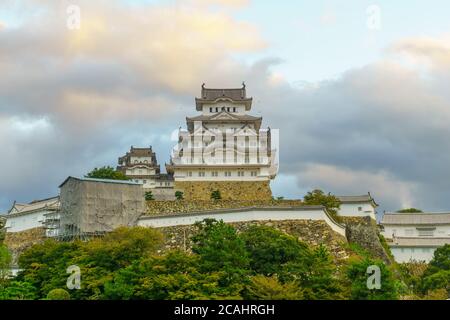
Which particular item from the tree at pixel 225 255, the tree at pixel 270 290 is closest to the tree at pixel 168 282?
the tree at pixel 225 255

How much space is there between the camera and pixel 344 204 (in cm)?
4144

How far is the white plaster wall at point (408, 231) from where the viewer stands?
1890 inches

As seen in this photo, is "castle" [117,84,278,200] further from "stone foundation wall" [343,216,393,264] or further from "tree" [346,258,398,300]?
"tree" [346,258,398,300]

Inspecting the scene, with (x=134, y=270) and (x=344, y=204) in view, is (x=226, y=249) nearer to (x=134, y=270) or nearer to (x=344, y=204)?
(x=134, y=270)

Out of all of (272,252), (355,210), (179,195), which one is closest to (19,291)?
(272,252)

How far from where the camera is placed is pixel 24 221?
42.6 meters

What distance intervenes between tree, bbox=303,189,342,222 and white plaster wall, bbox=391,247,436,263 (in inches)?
237

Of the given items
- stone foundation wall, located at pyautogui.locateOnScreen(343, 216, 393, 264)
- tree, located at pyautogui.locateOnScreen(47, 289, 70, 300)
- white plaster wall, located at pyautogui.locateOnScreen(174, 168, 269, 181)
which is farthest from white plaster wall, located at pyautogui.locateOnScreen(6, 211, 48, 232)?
stone foundation wall, located at pyautogui.locateOnScreen(343, 216, 393, 264)

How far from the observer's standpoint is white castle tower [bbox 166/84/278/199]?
48.8 meters

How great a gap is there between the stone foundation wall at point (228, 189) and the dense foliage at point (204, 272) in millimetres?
16005

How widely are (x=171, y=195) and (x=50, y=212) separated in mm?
9463

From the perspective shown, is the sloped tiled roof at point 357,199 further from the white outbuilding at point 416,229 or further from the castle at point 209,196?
the white outbuilding at point 416,229

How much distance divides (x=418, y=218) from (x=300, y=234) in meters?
16.5

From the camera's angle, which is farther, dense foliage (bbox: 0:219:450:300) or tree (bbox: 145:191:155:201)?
tree (bbox: 145:191:155:201)
